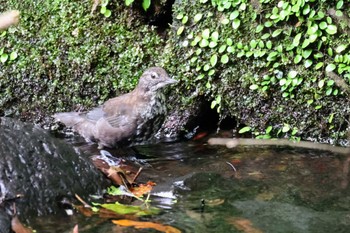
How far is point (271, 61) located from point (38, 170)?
3004mm

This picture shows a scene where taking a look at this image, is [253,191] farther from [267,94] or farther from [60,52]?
[60,52]

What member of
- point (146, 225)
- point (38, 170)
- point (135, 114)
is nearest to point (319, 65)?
point (135, 114)

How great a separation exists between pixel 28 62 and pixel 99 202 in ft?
11.3

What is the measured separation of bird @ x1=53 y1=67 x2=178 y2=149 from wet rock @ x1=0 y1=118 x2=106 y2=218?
165 centimetres

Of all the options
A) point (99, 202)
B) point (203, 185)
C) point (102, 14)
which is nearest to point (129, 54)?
point (102, 14)

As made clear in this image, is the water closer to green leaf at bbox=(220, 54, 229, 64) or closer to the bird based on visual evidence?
the bird

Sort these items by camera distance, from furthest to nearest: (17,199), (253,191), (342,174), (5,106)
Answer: (5,106) → (342,174) → (253,191) → (17,199)

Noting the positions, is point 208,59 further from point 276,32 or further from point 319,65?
point 319,65

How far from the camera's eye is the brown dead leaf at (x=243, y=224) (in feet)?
11.1

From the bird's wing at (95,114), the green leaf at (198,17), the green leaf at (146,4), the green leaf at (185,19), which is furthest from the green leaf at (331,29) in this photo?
the bird's wing at (95,114)

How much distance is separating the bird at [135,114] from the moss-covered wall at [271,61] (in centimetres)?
62

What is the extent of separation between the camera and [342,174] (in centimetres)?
471

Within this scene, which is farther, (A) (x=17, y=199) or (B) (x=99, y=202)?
(B) (x=99, y=202)

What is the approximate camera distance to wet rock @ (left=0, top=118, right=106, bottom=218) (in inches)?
138
